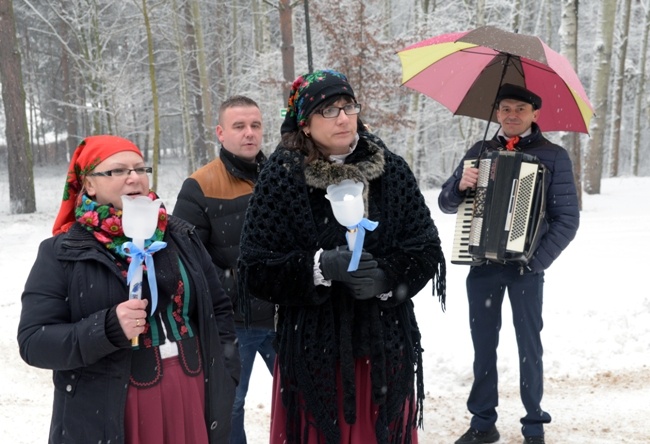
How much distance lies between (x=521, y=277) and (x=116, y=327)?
2.68m

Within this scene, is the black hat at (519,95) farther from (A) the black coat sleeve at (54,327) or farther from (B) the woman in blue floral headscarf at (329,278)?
(A) the black coat sleeve at (54,327)

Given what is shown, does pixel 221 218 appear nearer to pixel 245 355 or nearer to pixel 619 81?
pixel 245 355

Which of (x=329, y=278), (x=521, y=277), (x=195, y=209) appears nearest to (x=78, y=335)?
(x=329, y=278)

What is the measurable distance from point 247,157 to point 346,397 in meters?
1.58

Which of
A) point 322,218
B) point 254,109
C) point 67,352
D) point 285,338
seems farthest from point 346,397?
point 254,109

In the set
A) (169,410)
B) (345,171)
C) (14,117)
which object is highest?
(14,117)

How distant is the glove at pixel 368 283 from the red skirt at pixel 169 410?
72cm

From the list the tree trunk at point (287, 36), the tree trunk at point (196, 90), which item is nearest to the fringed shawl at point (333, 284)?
the tree trunk at point (287, 36)

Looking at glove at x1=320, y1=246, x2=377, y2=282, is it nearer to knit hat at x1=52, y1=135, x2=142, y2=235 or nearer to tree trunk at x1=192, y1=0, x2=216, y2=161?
knit hat at x1=52, y1=135, x2=142, y2=235

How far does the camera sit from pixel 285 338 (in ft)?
9.39

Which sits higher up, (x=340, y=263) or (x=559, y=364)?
(x=340, y=263)

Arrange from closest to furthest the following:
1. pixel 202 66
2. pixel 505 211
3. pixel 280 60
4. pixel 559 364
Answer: pixel 505 211 → pixel 559 364 → pixel 202 66 → pixel 280 60

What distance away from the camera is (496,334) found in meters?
4.26

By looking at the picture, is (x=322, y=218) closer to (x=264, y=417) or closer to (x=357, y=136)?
(x=357, y=136)
